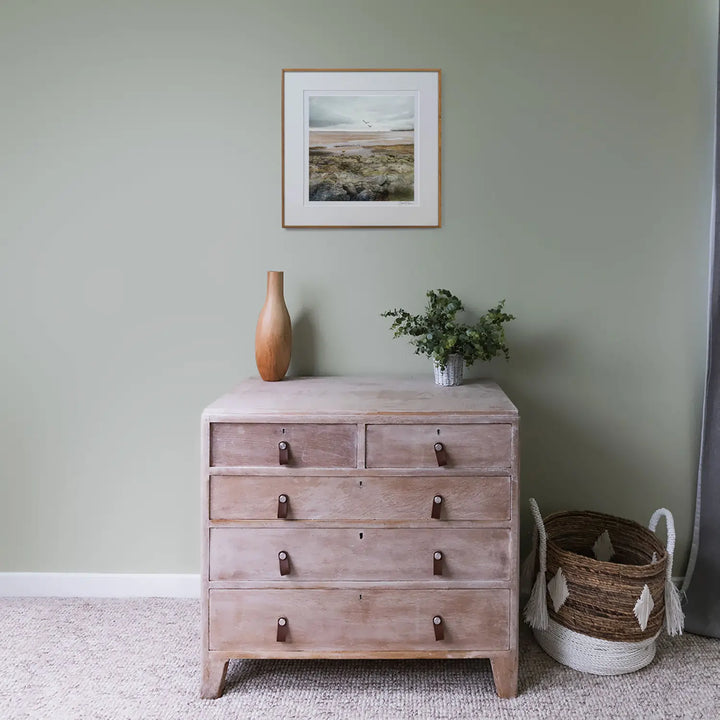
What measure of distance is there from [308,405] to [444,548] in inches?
21.7

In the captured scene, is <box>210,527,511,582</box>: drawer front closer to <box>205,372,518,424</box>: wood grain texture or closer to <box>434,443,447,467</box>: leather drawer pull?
<box>434,443,447,467</box>: leather drawer pull

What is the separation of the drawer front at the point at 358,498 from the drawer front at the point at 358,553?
43 millimetres

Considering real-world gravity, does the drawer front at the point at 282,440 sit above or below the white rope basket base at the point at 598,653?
above

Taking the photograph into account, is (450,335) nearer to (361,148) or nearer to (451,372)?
(451,372)

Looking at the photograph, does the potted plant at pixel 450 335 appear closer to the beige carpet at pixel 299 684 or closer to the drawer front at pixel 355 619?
the drawer front at pixel 355 619

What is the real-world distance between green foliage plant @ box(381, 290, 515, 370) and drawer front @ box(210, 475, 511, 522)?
1.47ft

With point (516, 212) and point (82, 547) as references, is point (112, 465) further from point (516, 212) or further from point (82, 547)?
point (516, 212)

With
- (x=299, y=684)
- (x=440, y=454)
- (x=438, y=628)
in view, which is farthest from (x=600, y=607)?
(x=299, y=684)

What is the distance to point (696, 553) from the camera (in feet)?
7.29

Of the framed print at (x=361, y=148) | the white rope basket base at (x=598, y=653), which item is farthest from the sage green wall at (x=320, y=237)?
the white rope basket base at (x=598, y=653)

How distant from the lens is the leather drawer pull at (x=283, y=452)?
1.71m

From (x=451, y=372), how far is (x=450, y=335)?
0.43 ft

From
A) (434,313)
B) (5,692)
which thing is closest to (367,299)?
(434,313)

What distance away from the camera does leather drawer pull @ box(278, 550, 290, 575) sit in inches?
67.7
